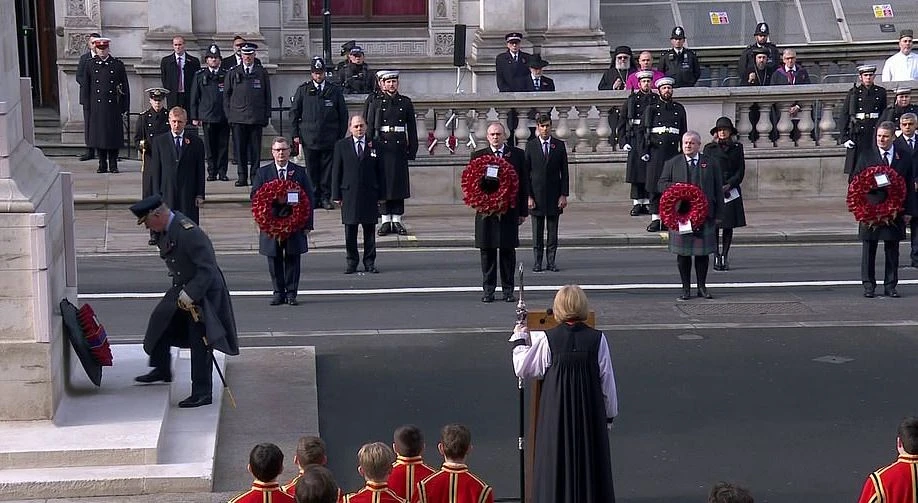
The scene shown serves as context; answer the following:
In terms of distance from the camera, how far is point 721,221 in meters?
18.3

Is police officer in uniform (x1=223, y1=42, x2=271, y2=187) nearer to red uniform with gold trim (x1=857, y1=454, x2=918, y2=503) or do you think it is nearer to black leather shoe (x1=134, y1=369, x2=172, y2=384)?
black leather shoe (x1=134, y1=369, x2=172, y2=384)

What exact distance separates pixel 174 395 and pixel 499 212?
219 inches

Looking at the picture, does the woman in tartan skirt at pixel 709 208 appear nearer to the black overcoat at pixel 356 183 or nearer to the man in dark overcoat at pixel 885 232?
the man in dark overcoat at pixel 885 232

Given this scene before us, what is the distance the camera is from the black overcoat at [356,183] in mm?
18812

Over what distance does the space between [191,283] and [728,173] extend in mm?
8550

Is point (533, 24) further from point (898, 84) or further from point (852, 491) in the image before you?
point (852, 491)

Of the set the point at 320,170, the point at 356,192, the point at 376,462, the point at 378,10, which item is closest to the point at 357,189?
the point at 356,192

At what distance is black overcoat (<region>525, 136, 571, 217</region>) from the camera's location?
1895cm

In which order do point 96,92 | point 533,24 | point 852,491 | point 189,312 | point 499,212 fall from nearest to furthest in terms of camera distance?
1. point 852,491
2. point 189,312
3. point 499,212
4. point 96,92
5. point 533,24

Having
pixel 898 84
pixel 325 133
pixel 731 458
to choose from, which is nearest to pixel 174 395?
pixel 731 458

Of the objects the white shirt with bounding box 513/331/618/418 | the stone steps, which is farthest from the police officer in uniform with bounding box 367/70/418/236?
the white shirt with bounding box 513/331/618/418

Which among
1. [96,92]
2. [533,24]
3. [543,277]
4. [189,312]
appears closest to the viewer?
[189,312]

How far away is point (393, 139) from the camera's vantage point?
2122 cm

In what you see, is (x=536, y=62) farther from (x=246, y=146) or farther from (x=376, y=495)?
(x=376, y=495)
